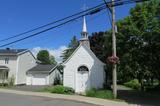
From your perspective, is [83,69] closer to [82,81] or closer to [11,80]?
[82,81]

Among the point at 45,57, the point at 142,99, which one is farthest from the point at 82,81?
the point at 45,57

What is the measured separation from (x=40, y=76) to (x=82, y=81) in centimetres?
1640

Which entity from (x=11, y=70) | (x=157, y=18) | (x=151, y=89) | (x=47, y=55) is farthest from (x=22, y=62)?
(x=47, y=55)

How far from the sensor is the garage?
145 ft

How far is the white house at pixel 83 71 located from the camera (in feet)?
97.8

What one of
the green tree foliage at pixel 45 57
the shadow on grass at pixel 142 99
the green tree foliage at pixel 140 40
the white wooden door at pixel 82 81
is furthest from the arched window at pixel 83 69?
the green tree foliage at pixel 45 57

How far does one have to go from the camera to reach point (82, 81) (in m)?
29.9

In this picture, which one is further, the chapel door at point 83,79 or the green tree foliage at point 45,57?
the green tree foliage at point 45,57

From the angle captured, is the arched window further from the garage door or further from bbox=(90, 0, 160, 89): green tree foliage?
the garage door

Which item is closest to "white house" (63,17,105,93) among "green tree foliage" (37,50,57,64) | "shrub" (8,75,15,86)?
"shrub" (8,75,15,86)

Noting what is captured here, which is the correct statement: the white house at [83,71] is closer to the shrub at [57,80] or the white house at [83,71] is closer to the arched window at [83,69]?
the arched window at [83,69]

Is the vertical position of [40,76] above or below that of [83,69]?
below

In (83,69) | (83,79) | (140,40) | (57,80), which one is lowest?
(57,80)

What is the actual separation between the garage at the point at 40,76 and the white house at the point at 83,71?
14.3 metres
